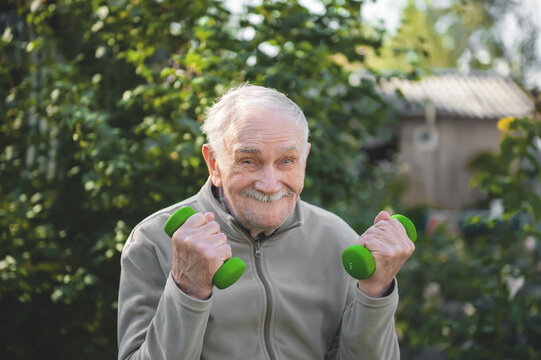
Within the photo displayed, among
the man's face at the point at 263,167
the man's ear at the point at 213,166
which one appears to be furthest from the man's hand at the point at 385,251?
the man's ear at the point at 213,166

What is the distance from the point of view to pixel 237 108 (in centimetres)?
192

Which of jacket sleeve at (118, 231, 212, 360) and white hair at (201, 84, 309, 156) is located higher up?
white hair at (201, 84, 309, 156)

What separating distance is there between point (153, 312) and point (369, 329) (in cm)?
71

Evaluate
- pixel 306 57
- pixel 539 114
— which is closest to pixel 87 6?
pixel 306 57

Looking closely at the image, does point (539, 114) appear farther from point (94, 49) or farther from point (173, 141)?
point (94, 49)

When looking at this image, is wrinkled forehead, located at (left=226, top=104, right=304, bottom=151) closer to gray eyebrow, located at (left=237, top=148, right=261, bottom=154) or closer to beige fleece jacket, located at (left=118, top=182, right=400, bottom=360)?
gray eyebrow, located at (left=237, top=148, right=261, bottom=154)

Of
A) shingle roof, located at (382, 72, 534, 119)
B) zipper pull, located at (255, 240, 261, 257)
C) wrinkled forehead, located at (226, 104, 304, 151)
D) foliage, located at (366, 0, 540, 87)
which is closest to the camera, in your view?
wrinkled forehead, located at (226, 104, 304, 151)

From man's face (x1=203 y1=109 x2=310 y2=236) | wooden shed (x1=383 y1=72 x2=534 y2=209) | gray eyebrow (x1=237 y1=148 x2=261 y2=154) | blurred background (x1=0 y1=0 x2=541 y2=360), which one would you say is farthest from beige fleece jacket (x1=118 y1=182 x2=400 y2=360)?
wooden shed (x1=383 y1=72 x2=534 y2=209)

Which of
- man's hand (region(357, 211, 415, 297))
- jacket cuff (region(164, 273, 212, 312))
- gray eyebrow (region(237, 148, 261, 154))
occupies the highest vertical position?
gray eyebrow (region(237, 148, 261, 154))

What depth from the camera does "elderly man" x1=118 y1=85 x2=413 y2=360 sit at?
1.69 metres

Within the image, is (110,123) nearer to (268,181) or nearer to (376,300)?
(268,181)

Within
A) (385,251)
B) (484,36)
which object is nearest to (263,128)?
(385,251)

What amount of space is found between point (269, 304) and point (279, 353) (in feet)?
0.56

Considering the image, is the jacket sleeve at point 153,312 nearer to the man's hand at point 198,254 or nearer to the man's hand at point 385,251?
the man's hand at point 198,254
